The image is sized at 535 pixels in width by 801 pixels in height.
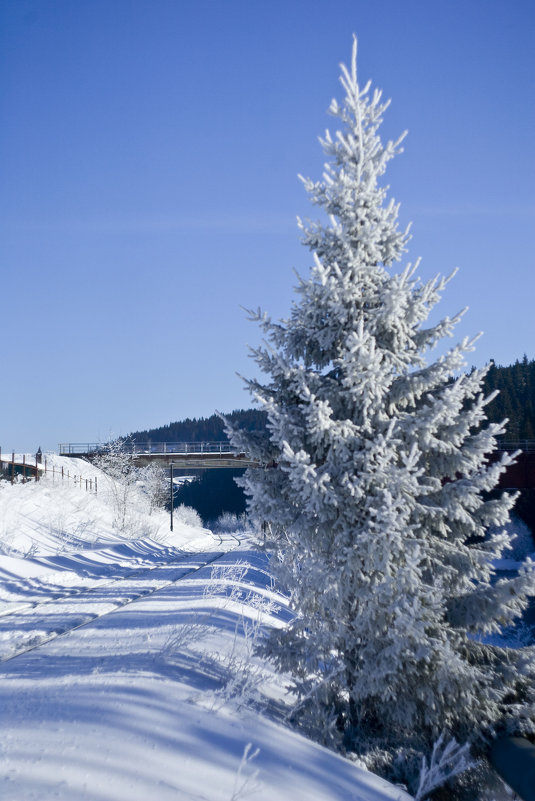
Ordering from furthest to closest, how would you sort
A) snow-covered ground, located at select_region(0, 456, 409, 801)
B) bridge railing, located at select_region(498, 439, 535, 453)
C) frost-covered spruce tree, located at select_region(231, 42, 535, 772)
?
bridge railing, located at select_region(498, 439, 535, 453)
frost-covered spruce tree, located at select_region(231, 42, 535, 772)
snow-covered ground, located at select_region(0, 456, 409, 801)

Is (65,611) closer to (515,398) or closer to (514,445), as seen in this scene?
(514,445)

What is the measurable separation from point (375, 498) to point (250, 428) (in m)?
23.2

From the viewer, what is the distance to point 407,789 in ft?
20.9

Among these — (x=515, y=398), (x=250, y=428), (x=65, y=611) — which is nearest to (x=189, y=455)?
(x=250, y=428)

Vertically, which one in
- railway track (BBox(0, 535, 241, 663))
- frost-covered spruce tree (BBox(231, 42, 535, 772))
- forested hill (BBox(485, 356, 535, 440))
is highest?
forested hill (BBox(485, 356, 535, 440))

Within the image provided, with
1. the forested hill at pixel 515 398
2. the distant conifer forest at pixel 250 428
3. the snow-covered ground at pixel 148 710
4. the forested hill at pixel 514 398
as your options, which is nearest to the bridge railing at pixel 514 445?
the distant conifer forest at pixel 250 428

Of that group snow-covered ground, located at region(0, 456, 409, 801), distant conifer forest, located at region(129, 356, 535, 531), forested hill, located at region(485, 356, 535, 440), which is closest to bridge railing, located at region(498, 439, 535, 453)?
distant conifer forest, located at region(129, 356, 535, 531)

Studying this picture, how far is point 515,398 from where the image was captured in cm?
7475

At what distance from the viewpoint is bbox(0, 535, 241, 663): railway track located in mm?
9305

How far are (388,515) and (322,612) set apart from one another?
6.47 feet

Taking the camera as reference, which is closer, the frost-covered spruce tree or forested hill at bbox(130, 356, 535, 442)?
the frost-covered spruce tree

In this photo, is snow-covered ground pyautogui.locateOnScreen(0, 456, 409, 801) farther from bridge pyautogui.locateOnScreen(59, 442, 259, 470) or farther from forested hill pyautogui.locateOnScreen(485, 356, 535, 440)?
forested hill pyautogui.locateOnScreen(485, 356, 535, 440)

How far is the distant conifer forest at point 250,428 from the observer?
65.7 m

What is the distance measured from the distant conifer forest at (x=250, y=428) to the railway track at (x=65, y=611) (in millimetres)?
5109
